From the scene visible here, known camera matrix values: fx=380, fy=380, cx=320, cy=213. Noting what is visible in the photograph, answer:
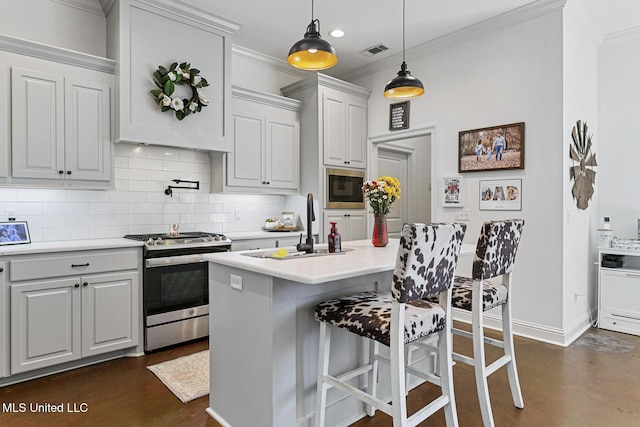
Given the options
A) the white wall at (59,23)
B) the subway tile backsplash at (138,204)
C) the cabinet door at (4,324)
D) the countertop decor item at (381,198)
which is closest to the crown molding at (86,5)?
the white wall at (59,23)

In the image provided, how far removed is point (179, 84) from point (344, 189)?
7.39ft

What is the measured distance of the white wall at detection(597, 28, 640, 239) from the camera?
13.1 ft

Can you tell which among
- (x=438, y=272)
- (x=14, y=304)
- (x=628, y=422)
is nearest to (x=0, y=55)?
(x=14, y=304)

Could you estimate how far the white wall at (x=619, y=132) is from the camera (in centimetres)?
400

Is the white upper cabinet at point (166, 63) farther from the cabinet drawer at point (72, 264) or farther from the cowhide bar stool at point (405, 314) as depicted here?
the cowhide bar stool at point (405, 314)

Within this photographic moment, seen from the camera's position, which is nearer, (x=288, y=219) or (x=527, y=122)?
(x=527, y=122)

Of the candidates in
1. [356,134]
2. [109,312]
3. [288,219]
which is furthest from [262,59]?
[109,312]

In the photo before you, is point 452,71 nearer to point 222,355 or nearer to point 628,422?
point 628,422

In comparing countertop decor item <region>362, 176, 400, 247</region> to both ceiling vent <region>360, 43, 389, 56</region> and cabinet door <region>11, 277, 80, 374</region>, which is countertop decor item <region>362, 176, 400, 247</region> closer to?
cabinet door <region>11, 277, 80, 374</region>

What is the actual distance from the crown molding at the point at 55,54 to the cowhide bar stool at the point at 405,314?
2796 mm

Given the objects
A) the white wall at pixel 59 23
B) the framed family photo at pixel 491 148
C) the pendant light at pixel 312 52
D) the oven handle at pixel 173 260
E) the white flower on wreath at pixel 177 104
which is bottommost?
the oven handle at pixel 173 260

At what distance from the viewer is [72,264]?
2.83 m

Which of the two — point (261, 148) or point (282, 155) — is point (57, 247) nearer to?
point (261, 148)

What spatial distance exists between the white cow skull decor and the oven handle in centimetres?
347
